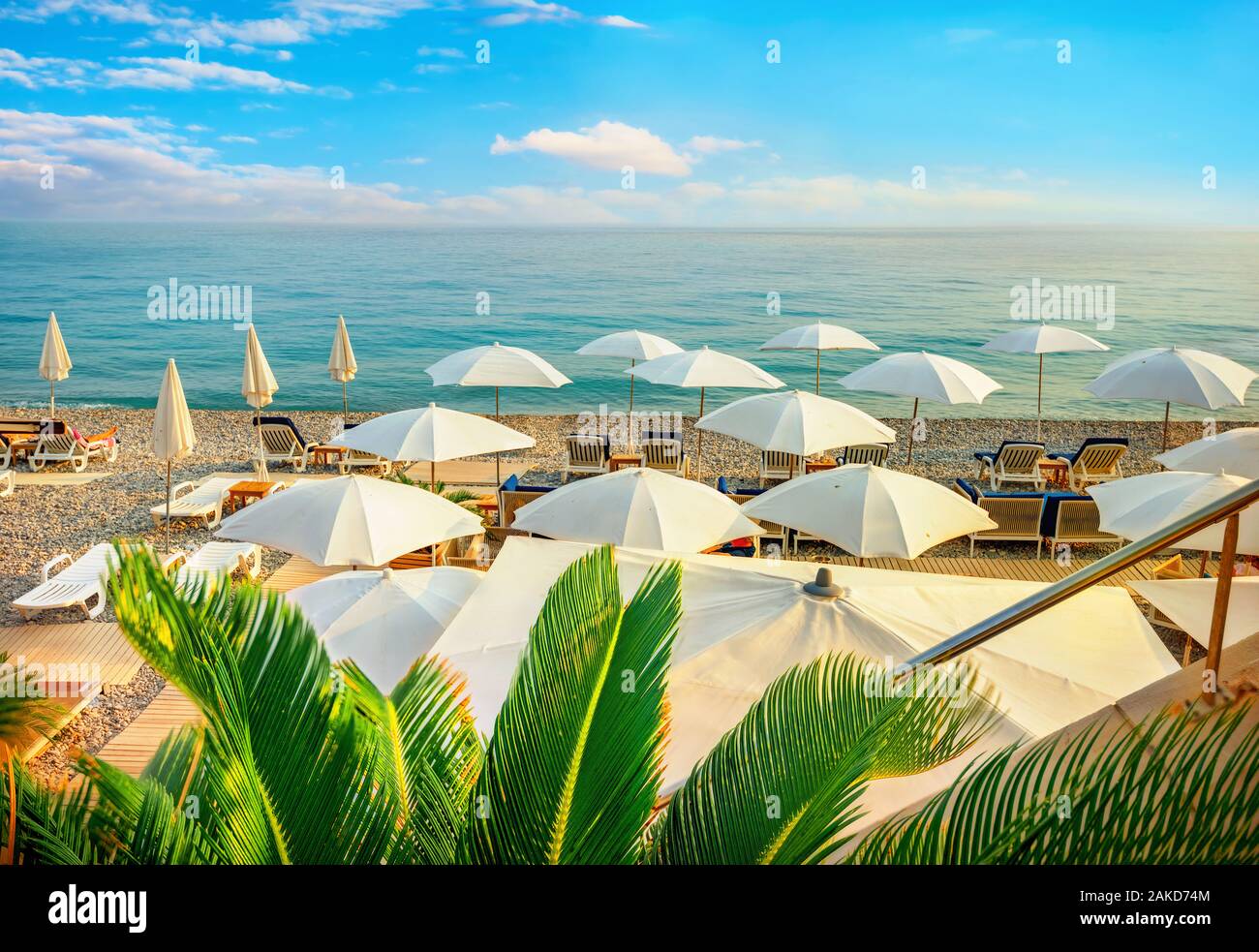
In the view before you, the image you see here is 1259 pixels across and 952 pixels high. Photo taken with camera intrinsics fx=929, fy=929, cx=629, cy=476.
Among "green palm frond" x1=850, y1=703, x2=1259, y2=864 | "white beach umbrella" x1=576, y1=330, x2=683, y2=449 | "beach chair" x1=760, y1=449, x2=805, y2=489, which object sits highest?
"white beach umbrella" x1=576, y1=330, x2=683, y2=449

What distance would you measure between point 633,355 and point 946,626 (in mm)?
11691

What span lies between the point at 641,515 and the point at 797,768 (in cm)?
501

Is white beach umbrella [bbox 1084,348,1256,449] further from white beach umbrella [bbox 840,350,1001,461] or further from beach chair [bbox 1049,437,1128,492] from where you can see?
white beach umbrella [bbox 840,350,1001,461]

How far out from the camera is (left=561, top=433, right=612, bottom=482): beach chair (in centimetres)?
1488

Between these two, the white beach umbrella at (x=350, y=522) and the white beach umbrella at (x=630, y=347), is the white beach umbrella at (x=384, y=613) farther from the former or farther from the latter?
the white beach umbrella at (x=630, y=347)

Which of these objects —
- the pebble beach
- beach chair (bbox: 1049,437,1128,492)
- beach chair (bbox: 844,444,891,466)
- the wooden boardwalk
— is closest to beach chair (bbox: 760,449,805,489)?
the pebble beach

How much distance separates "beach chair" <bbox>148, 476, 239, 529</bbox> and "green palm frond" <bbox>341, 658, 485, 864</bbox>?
1016cm

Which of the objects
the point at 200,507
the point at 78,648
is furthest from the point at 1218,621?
the point at 200,507

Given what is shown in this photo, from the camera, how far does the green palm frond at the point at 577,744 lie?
2340 millimetres

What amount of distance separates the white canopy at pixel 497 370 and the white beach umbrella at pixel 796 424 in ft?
9.69

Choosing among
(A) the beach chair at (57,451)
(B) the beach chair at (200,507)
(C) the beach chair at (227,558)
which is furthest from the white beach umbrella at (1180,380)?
(A) the beach chair at (57,451)

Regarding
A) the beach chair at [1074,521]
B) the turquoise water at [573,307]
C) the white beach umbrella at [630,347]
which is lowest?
the beach chair at [1074,521]

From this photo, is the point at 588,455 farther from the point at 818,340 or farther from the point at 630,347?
the point at 818,340
